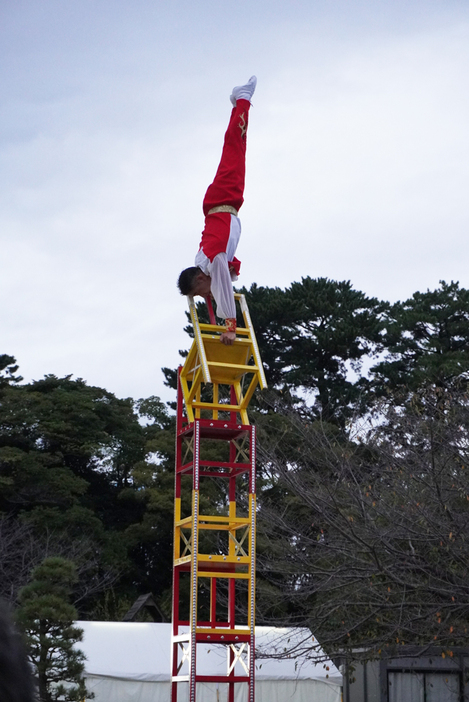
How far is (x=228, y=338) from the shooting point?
7.12 metres

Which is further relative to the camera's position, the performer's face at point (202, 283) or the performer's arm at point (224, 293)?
the performer's face at point (202, 283)

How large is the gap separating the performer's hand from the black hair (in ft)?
1.75

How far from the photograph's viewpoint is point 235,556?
7031 millimetres

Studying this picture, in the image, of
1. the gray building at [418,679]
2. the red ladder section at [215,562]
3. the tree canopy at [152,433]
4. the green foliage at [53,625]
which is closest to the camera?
the red ladder section at [215,562]

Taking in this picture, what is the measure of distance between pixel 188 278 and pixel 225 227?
54 cm

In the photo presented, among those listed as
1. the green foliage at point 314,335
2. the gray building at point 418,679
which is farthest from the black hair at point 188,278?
the green foliage at point 314,335

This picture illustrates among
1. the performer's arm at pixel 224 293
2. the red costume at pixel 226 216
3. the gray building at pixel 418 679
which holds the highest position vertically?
the red costume at pixel 226 216

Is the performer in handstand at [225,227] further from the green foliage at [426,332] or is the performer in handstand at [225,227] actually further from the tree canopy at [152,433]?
the green foliage at [426,332]

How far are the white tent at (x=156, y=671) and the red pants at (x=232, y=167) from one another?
8.95 metres

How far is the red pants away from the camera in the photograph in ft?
23.2

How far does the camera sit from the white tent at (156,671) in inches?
563

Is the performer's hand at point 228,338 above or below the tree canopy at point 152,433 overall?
below

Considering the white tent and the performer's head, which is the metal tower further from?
the white tent

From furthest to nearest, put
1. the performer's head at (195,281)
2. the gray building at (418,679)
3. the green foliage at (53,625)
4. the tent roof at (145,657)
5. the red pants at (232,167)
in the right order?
the gray building at (418,679)
the tent roof at (145,657)
the green foliage at (53,625)
the performer's head at (195,281)
the red pants at (232,167)
